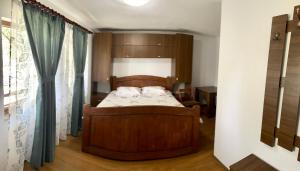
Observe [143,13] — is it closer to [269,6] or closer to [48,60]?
[48,60]

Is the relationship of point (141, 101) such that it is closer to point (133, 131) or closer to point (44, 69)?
point (133, 131)

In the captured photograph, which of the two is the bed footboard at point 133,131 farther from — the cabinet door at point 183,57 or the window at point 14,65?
the cabinet door at point 183,57

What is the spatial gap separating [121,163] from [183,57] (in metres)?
2.96

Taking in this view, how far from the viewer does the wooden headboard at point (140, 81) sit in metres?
5.11

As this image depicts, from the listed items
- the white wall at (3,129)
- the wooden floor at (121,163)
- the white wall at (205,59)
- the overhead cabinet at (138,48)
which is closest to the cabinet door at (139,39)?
the overhead cabinet at (138,48)

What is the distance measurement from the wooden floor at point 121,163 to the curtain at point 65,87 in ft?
1.24

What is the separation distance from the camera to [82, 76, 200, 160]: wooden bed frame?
2984 mm

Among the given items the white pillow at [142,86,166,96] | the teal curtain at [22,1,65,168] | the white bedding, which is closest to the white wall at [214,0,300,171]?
the white bedding

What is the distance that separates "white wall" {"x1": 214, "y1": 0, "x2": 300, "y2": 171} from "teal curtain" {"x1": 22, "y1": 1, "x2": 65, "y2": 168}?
219 centimetres

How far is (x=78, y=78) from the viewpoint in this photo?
3.93 meters

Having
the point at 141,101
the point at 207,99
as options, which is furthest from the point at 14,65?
the point at 207,99

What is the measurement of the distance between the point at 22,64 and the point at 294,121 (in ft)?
8.50

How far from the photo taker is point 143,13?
3.43 metres

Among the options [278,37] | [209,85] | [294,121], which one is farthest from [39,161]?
[209,85]
